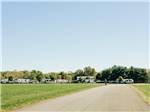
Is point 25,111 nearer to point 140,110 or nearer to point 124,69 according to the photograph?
point 140,110

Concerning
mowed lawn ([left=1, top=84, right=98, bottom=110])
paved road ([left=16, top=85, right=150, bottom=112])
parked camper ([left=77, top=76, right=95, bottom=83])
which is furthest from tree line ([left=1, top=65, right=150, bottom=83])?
paved road ([left=16, top=85, right=150, bottom=112])

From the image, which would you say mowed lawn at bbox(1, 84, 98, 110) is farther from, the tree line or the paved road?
the tree line

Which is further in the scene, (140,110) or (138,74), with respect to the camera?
(138,74)

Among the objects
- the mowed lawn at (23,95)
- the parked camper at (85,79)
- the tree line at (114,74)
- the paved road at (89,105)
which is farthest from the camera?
the parked camper at (85,79)

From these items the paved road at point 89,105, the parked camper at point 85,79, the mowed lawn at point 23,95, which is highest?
the parked camper at point 85,79

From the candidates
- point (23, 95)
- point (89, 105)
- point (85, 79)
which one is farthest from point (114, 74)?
point (89, 105)

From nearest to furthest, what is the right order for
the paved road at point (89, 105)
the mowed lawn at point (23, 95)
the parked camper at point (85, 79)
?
the paved road at point (89, 105), the mowed lawn at point (23, 95), the parked camper at point (85, 79)

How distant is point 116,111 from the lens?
63.1ft

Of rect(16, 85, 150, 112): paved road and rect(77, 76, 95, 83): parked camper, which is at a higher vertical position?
rect(77, 76, 95, 83): parked camper

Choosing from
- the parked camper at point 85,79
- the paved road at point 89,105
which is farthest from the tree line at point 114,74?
the paved road at point 89,105

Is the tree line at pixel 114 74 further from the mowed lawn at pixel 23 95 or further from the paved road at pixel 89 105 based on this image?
the paved road at pixel 89 105

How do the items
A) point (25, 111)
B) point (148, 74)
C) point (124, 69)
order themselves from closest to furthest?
point (25, 111) < point (148, 74) < point (124, 69)

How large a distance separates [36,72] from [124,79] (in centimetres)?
4448

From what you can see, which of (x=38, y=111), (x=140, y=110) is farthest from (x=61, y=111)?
(x=140, y=110)
